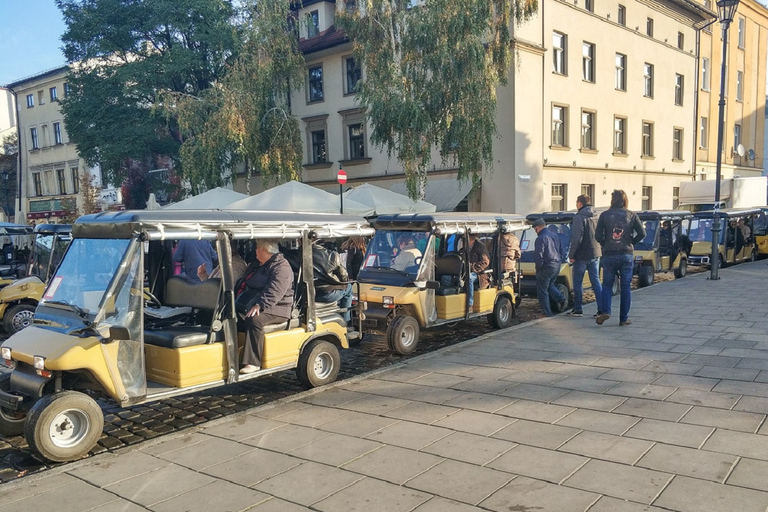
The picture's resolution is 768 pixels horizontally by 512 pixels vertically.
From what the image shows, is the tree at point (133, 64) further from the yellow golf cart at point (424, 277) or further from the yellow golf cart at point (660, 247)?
the yellow golf cart at point (424, 277)

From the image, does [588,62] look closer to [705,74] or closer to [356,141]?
[356,141]

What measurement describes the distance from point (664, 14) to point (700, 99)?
20.8 feet

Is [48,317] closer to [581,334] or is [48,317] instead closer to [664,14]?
[581,334]

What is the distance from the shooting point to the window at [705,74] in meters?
34.6

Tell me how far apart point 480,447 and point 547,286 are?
6834mm

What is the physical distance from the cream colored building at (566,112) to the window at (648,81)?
7cm

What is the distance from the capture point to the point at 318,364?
7090mm

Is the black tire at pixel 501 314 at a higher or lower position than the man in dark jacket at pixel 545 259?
lower

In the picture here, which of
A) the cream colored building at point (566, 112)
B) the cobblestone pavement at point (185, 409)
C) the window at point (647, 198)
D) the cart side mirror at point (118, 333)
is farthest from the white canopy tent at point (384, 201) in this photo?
the window at point (647, 198)

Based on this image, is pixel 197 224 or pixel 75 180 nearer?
pixel 197 224

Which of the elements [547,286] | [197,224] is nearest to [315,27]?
[547,286]

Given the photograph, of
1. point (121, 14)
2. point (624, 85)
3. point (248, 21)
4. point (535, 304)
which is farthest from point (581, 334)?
point (121, 14)

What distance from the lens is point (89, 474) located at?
468cm

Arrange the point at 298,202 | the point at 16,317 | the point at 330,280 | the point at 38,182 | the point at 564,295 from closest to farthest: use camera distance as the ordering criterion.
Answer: the point at 330,280 → the point at 16,317 → the point at 564,295 → the point at 298,202 → the point at 38,182
